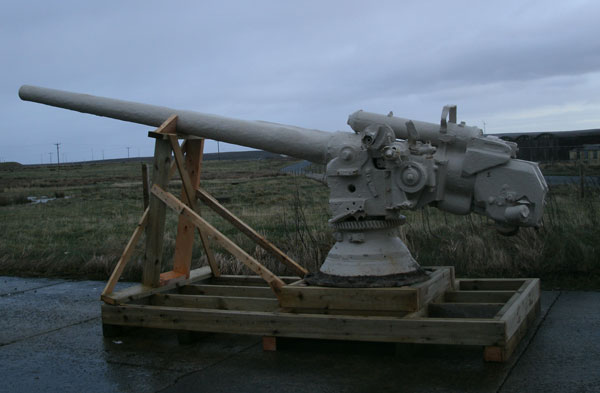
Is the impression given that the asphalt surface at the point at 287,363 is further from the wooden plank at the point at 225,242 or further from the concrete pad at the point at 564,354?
the wooden plank at the point at 225,242

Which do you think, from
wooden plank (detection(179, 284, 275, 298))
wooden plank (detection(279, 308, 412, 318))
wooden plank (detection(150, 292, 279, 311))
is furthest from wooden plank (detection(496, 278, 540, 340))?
wooden plank (detection(179, 284, 275, 298))

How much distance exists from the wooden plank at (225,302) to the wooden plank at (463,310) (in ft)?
4.30

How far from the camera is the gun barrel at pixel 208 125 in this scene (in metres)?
5.75

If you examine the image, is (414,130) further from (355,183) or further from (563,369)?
(563,369)

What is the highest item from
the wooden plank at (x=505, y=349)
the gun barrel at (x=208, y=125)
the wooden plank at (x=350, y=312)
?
the gun barrel at (x=208, y=125)

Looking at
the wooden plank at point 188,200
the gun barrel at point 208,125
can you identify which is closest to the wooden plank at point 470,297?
the gun barrel at point 208,125

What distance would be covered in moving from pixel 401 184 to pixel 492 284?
1.76m

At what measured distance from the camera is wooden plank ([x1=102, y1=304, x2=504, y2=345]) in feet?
14.5

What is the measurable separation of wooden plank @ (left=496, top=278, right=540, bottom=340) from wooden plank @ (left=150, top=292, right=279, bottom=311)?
1867 mm

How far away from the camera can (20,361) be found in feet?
16.6

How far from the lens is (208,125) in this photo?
6121mm

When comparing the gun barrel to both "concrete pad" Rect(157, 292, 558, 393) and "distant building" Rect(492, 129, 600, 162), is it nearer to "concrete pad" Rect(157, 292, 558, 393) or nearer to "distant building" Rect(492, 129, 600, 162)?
"concrete pad" Rect(157, 292, 558, 393)

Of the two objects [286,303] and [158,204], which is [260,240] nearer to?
[158,204]

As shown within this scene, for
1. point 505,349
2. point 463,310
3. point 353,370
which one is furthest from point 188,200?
point 505,349
